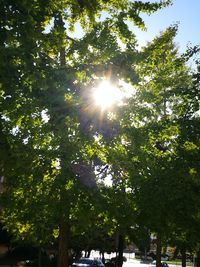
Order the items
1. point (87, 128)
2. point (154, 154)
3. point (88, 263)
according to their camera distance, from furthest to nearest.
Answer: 1. point (88, 263)
2. point (154, 154)
3. point (87, 128)

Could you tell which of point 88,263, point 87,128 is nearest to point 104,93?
point 87,128

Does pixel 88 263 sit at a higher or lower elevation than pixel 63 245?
higher

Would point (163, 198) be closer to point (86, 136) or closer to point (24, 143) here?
point (86, 136)

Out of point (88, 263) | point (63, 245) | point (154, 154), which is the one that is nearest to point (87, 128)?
point (154, 154)

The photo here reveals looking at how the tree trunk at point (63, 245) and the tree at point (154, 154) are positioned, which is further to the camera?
the tree trunk at point (63, 245)

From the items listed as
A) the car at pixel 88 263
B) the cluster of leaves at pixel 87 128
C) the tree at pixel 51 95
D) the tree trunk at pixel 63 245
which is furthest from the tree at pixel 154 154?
the car at pixel 88 263

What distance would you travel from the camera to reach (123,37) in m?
10.9

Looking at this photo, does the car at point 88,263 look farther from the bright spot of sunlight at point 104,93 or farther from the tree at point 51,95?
the bright spot of sunlight at point 104,93

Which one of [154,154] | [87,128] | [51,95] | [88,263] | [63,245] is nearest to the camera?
[51,95]

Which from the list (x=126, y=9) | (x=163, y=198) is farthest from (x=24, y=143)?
(x=126, y=9)

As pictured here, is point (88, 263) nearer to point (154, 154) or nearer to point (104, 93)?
point (154, 154)

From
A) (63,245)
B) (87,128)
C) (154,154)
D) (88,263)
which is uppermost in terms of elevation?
(154,154)

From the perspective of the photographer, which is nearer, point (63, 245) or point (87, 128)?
point (87, 128)

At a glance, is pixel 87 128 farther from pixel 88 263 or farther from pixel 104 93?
pixel 88 263
